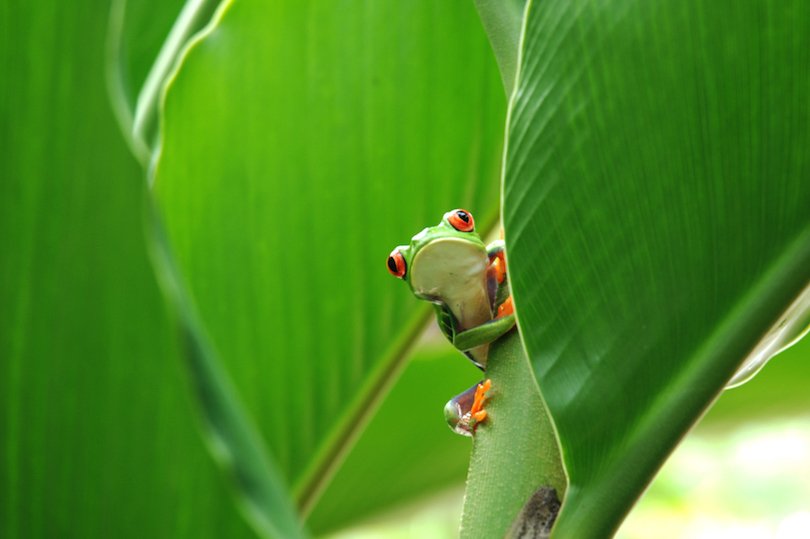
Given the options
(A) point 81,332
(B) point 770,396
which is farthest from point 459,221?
(B) point 770,396

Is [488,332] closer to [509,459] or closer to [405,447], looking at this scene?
[509,459]

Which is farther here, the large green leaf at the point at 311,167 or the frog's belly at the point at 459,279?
the large green leaf at the point at 311,167

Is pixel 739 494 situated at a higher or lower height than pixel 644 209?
lower

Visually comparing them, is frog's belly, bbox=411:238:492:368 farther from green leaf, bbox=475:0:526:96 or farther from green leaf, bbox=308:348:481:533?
green leaf, bbox=308:348:481:533

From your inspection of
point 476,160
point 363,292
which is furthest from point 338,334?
point 476,160

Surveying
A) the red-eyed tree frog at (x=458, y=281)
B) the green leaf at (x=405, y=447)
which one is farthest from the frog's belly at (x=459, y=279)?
the green leaf at (x=405, y=447)

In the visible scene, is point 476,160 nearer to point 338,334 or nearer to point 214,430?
point 338,334

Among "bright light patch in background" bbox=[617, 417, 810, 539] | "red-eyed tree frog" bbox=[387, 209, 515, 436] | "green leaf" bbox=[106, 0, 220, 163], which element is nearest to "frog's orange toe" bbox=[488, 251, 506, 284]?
"red-eyed tree frog" bbox=[387, 209, 515, 436]

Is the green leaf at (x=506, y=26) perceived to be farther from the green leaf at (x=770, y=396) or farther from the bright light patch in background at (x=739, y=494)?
the bright light patch in background at (x=739, y=494)
